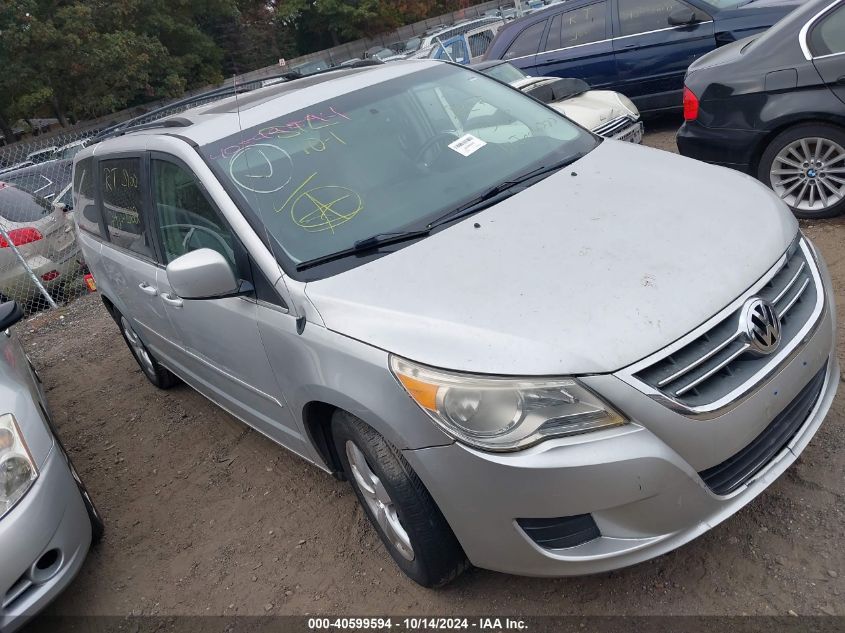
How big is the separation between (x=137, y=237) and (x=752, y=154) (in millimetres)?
3985

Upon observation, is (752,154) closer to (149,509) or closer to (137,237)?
(137,237)

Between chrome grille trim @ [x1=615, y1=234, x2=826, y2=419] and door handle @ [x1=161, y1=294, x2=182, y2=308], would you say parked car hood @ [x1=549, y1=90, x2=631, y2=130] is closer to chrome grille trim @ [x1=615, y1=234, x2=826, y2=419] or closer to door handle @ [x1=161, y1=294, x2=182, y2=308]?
door handle @ [x1=161, y1=294, x2=182, y2=308]

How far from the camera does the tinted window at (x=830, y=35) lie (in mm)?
4180

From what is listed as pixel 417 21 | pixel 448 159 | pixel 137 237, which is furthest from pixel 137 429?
pixel 417 21

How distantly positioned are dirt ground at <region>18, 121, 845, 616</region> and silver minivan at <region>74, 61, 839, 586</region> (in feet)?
1.02

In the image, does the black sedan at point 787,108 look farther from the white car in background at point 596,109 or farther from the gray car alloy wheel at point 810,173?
the white car in background at point 596,109

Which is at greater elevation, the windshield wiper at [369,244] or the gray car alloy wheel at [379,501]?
the windshield wiper at [369,244]

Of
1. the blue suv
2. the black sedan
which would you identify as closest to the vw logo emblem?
the black sedan

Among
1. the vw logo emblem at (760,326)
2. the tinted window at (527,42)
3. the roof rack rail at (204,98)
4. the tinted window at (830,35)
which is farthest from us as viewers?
the tinted window at (527,42)

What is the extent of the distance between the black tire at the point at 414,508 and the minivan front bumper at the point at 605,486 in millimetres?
86

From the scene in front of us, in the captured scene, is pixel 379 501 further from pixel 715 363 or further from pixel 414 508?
pixel 715 363

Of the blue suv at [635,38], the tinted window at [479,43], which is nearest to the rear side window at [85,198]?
the blue suv at [635,38]

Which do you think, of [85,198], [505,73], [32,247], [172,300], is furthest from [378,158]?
[32,247]

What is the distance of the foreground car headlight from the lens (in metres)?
1.91
